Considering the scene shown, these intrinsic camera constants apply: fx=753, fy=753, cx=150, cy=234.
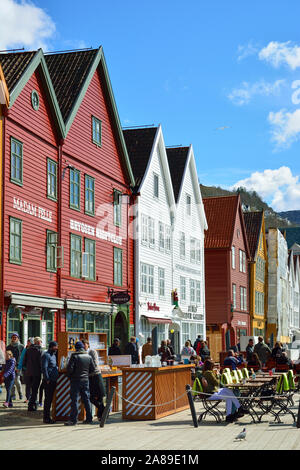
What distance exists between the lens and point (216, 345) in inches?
1950

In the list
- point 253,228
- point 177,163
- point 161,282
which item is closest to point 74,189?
point 161,282

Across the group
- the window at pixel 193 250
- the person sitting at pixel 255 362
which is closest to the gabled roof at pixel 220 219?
the window at pixel 193 250

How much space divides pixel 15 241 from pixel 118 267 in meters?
10.2

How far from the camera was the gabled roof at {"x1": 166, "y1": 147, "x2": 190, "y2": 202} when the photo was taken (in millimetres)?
45062

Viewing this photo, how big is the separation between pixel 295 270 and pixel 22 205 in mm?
65758

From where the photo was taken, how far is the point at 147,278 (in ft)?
126

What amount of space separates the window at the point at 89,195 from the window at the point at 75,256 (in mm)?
1625

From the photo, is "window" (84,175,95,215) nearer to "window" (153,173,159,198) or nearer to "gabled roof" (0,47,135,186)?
"gabled roof" (0,47,135,186)

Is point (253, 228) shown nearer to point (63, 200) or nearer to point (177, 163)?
point (177, 163)

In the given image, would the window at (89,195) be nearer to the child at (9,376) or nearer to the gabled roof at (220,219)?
the child at (9,376)

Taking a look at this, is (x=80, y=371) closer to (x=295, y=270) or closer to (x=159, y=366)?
(x=159, y=366)

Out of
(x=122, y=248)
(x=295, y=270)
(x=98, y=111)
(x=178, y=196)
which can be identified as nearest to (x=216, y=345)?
(x=178, y=196)

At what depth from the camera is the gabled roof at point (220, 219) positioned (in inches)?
2080

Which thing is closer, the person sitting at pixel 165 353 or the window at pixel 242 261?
the person sitting at pixel 165 353
